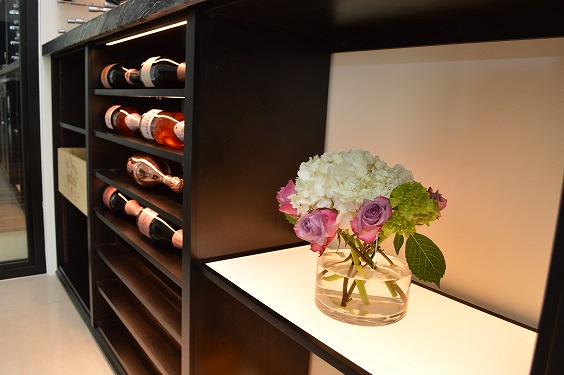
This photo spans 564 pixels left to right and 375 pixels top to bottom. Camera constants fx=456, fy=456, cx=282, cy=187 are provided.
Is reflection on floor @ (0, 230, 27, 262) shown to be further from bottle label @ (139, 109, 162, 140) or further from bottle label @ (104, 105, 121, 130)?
bottle label @ (139, 109, 162, 140)

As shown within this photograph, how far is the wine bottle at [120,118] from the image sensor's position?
1941 mm

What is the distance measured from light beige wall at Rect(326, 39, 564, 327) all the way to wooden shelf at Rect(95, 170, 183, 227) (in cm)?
65

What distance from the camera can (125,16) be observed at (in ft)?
4.69

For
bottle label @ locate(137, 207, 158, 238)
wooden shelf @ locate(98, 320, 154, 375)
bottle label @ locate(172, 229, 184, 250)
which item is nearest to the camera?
bottle label @ locate(172, 229, 184, 250)

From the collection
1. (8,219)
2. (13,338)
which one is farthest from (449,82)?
(8,219)

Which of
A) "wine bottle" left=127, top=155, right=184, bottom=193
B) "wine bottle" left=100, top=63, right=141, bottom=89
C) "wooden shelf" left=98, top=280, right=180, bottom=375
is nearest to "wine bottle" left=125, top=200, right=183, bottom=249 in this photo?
"wine bottle" left=127, top=155, right=184, bottom=193

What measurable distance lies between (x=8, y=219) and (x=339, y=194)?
3082mm

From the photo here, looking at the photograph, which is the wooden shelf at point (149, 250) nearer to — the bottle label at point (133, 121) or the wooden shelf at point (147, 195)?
the wooden shelf at point (147, 195)

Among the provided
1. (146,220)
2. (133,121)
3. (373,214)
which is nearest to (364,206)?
(373,214)

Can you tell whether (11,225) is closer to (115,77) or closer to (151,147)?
(115,77)

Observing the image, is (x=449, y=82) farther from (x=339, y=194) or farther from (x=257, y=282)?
(x=257, y=282)

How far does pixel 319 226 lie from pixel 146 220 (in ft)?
3.44

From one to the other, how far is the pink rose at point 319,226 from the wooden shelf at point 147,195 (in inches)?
21.0

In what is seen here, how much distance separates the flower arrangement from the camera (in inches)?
32.6
